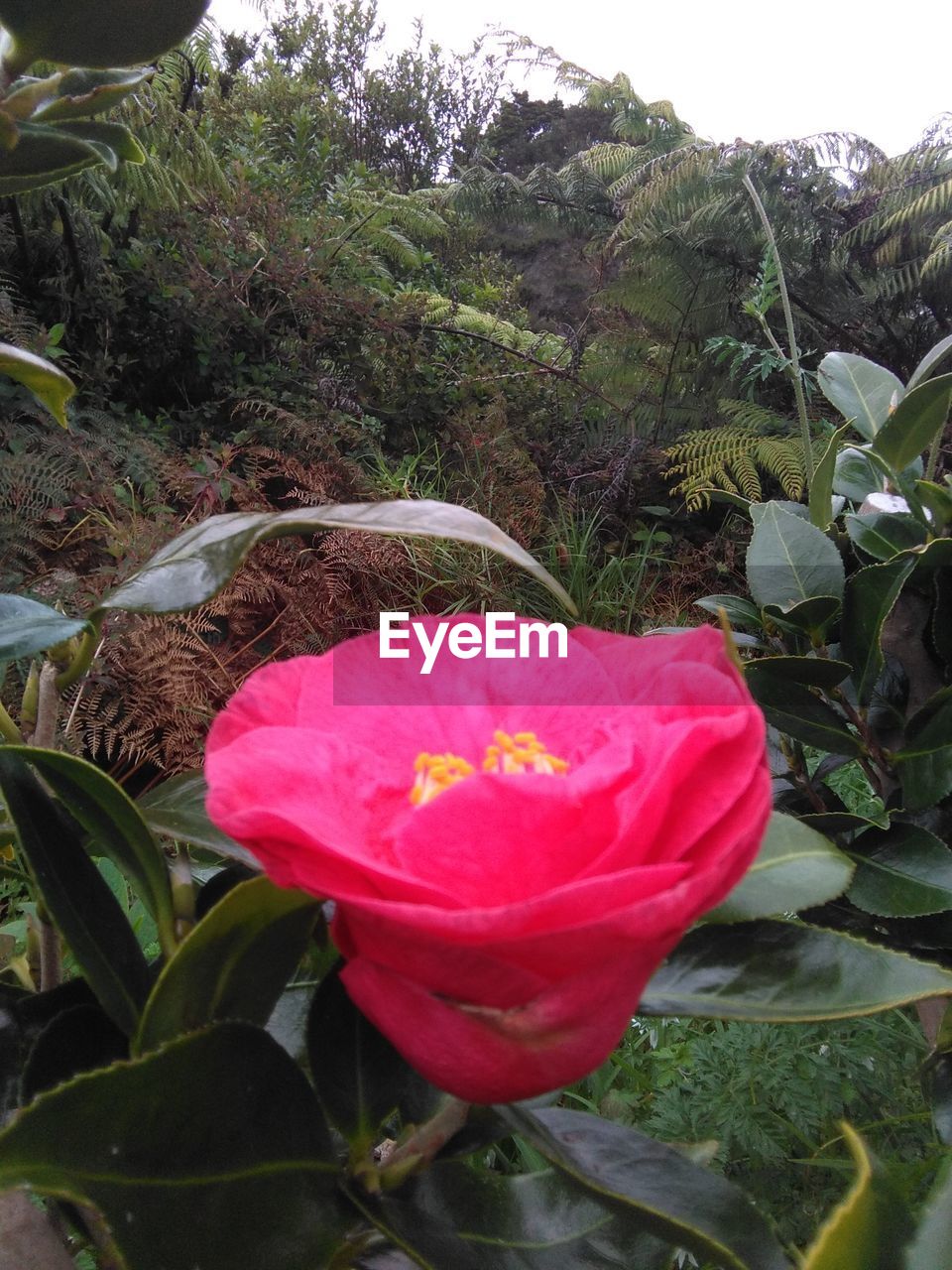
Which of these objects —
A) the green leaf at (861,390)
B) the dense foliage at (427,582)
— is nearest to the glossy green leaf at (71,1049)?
the dense foliage at (427,582)

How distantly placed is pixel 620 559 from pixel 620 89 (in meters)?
2.55

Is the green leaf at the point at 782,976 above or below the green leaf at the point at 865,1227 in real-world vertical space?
below

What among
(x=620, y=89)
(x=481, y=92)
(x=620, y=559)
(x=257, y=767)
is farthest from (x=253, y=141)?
(x=257, y=767)

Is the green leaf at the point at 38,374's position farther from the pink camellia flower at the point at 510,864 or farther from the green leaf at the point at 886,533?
the green leaf at the point at 886,533

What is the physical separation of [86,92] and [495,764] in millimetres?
349

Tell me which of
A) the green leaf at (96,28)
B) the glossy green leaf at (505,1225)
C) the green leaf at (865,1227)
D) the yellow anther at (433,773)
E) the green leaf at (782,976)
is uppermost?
the green leaf at (96,28)

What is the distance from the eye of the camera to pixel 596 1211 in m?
0.28

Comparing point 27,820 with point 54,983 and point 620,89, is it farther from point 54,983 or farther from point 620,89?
point 620,89

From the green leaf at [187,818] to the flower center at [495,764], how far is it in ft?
0.27

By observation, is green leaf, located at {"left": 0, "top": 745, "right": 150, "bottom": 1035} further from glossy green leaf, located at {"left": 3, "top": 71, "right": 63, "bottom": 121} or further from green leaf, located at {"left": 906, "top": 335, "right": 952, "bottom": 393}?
green leaf, located at {"left": 906, "top": 335, "right": 952, "bottom": 393}

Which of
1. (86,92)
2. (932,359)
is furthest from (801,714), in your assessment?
(86,92)

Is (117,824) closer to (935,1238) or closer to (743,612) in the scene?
(935,1238)

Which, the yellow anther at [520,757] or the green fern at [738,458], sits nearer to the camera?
the yellow anther at [520,757]

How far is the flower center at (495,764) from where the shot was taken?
8.1 inches
